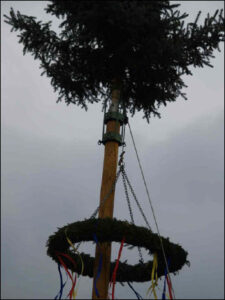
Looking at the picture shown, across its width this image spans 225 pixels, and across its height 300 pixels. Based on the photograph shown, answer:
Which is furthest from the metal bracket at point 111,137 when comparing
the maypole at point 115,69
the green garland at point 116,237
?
the green garland at point 116,237

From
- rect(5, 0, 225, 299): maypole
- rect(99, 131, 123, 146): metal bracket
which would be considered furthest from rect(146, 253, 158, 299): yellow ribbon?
rect(99, 131, 123, 146): metal bracket

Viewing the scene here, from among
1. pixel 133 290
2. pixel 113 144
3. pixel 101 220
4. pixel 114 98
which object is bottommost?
pixel 133 290

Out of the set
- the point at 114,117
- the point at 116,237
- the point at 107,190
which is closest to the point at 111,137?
the point at 114,117

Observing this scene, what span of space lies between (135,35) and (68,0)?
1.66m

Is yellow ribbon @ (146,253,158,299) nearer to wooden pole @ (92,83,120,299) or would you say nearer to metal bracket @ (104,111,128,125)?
wooden pole @ (92,83,120,299)

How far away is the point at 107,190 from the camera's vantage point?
7.30 m

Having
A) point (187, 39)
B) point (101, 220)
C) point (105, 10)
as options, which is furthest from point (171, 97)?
point (101, 220)

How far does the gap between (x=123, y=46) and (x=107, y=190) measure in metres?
2.91

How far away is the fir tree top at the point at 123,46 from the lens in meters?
7.22

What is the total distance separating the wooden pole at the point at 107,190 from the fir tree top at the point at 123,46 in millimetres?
691

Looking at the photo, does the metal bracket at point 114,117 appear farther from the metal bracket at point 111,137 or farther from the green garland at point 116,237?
the green garland at point 116,237

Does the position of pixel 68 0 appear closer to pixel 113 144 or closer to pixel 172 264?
pixel 113 144

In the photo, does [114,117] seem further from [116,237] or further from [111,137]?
[116,237]

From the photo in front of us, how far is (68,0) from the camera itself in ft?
25.3
